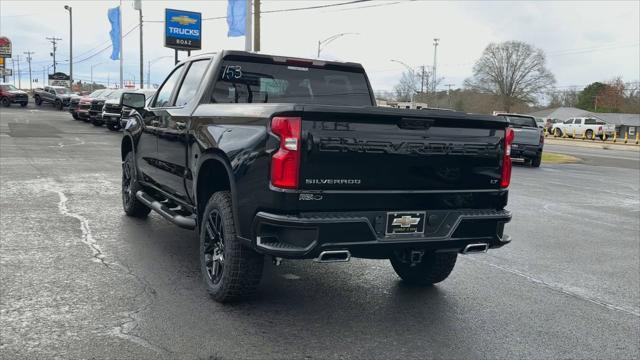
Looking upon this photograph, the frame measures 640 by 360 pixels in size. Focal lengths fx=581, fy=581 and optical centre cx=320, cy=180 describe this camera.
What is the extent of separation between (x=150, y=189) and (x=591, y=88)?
109561 millimetres

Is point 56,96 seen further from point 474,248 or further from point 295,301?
point 474,248

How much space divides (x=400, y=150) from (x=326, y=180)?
603 millimetres

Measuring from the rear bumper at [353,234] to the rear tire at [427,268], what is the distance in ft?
2.63

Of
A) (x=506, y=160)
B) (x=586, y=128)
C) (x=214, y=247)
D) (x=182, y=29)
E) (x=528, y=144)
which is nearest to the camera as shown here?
(x=506, y=160)

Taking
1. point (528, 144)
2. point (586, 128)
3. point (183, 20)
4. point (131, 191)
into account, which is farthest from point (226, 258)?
point (586, 128)

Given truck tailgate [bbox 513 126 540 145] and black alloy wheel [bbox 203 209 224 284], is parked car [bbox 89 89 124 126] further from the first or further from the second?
black alloy wheel [bbox 203 209 224 284]

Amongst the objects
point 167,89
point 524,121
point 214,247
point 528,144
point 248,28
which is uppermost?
point 248,28

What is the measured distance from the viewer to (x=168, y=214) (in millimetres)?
5711

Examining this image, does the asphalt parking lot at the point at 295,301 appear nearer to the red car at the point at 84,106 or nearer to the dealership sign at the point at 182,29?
the red car at the point at 84,106

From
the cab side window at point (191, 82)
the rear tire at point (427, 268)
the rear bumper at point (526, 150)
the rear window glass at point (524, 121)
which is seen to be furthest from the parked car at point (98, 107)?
the rear tire at point (427, 268)

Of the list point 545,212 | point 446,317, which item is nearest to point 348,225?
point 446,317

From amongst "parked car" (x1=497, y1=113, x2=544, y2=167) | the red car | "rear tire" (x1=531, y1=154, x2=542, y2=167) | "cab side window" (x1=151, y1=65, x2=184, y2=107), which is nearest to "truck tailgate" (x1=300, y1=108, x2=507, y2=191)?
"cab side window" (x1=151, y1=65, x2=184, y2=107)

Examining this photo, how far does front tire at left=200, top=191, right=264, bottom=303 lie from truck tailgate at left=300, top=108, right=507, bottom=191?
0.86 meters

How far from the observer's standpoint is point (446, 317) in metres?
4.61
